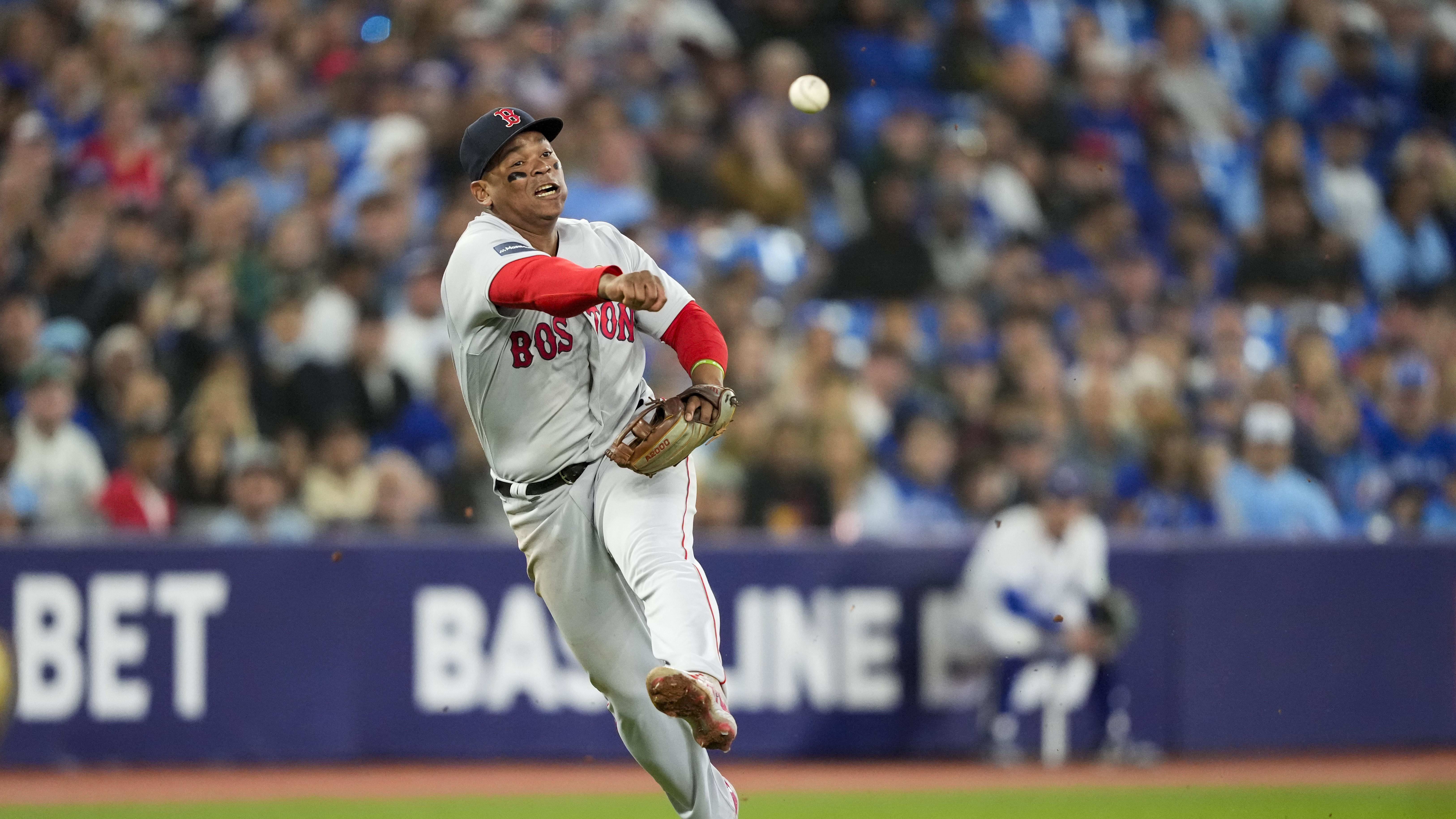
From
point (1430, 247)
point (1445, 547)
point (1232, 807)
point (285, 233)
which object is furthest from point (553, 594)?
point (1430, 247)

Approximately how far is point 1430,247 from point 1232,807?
6.63 meters

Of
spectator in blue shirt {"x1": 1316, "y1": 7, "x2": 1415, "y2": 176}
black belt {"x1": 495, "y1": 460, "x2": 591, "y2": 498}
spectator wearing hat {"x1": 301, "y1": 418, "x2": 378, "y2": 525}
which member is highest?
spectator in blue shirt {"x1": 1316, "y1": 7, "x2": 1415, "y2": 176}

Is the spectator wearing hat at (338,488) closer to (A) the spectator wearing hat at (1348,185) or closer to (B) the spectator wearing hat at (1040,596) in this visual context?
(B) the spectator wearing hat at (1040,596)

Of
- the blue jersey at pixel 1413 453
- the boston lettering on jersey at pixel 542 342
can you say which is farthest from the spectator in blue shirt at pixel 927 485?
the boston lettering on jersey at pixel 542 342

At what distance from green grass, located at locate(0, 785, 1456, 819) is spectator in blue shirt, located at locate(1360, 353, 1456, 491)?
3.11 meters

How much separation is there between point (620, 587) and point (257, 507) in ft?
15.1

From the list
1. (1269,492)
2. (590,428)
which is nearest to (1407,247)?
(1269,492)

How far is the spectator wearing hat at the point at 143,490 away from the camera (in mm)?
9078

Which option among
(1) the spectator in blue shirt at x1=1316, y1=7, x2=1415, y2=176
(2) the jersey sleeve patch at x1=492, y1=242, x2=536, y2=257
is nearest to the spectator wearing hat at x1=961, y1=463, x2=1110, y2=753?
(2) the jersey sleeve patch at x1=492, y1=242, x2=536, y2=257

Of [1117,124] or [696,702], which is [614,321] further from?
[1117,124]

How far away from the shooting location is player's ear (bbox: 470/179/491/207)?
16.3 feet

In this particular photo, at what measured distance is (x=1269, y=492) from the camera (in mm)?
10000

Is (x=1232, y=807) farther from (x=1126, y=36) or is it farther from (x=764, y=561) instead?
(x=1126, y=36)

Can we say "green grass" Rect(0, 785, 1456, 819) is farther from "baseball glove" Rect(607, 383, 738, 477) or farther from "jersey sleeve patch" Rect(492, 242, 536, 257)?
"jersey sleeve patch" Rect(492, 242, 536, 257)
